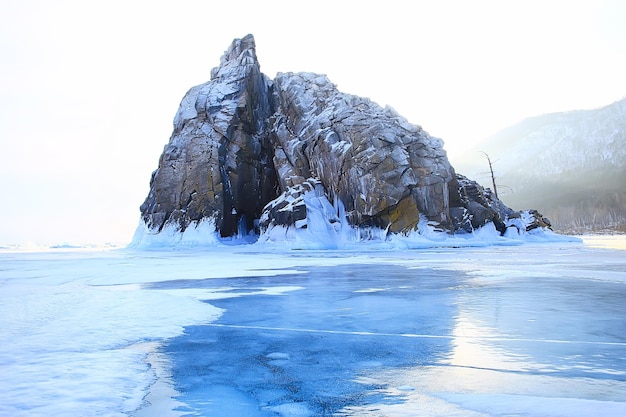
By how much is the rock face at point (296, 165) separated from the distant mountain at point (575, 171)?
189 feet

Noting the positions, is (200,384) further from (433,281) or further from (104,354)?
(433,281)

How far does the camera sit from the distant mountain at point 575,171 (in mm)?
111375

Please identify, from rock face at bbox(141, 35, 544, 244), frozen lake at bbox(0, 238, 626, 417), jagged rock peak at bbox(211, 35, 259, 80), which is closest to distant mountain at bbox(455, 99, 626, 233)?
rock face at bbox(141, 35, 544, 244)

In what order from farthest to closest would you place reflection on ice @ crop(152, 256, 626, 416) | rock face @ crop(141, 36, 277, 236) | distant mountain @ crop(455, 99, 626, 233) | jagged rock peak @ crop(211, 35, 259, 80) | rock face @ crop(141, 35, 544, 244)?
distant mountain @ crop(455, 99, 626, 233), jagged rock peak @ crop(211, 35, 259, 80), rock face @ crop(141, 36, 277, 236), rock face @ crop(141, 35, 544, 244), reflection on ice @ crop(152, 256, 626, 416)

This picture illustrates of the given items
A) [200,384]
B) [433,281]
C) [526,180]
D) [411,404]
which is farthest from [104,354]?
[526,180]

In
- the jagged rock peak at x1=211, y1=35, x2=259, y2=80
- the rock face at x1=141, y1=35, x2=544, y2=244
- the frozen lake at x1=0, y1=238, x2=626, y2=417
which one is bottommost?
the frozen lake at x1=0, y1=238, x2=626, y2=417

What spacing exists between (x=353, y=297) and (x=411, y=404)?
539 cm

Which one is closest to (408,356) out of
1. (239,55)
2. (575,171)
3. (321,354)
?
(321,354)

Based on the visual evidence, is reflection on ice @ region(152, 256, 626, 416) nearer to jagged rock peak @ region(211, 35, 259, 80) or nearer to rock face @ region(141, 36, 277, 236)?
rock face @ region(141, 36, 277, 236)

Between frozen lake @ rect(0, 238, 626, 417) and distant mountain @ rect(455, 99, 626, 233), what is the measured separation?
8984 cm

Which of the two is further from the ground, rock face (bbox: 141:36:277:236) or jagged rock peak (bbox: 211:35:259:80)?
jagged rock peak (bbox: 211:35:259:80)

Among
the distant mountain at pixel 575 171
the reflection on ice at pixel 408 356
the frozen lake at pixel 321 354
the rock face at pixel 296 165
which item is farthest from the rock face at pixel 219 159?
the distant mountain at pixel 575 171

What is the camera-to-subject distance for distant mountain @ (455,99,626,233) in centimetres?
11138

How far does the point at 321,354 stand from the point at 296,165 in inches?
1631
